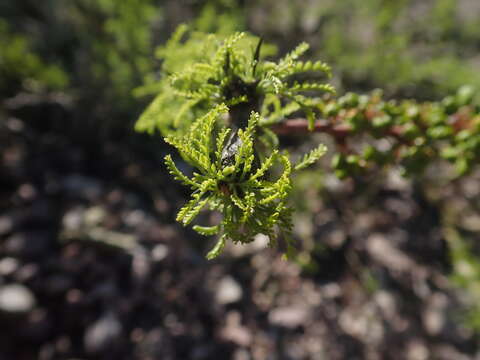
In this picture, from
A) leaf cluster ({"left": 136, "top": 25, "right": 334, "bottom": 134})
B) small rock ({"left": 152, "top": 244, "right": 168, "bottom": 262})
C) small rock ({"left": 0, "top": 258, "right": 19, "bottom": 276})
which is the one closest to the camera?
leaf cluster ({"left": 136, "top": 25, "right": 334, "bottom": 134})

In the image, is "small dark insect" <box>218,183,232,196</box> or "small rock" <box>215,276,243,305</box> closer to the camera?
"small dark insect" <box>218,183,232,196</box>

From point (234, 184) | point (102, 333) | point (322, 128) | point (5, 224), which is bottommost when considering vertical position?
point (234, 184)

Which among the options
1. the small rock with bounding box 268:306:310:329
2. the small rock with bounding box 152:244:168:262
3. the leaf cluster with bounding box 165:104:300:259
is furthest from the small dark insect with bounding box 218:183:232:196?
the small rock with bounding box 268:306:310:329

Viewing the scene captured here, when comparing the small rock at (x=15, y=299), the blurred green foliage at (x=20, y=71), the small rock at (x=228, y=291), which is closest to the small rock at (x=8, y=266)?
the small rock at (x=15, y=299)

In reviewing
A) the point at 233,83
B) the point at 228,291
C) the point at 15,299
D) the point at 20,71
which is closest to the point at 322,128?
the point at 233,83

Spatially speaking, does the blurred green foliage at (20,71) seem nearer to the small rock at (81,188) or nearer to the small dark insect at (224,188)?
the small rock at (81,188)

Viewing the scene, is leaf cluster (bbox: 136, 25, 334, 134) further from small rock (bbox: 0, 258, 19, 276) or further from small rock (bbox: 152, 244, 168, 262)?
small rock (bbox: 0, 258, 19, 276)

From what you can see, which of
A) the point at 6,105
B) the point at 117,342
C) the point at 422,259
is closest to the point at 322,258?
the point at 422,259

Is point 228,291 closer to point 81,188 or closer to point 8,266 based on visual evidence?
point 81,188
